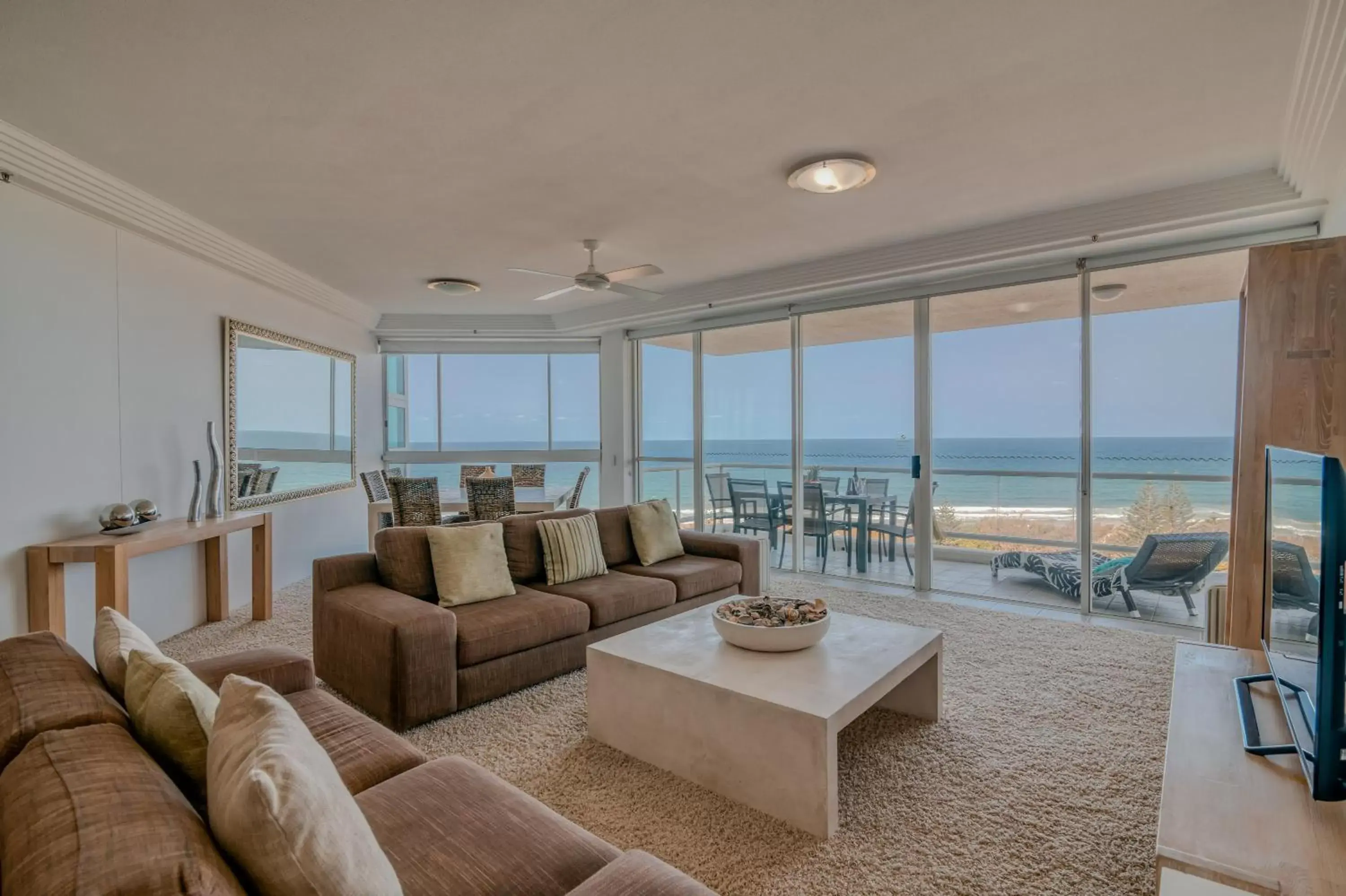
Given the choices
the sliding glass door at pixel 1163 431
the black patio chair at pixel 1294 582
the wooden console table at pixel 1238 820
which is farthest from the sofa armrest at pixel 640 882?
the sliding glass door at pixel 1163 431

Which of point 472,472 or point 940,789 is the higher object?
point 472,472

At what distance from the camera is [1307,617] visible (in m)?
1.49

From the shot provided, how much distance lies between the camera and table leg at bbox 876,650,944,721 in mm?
2715

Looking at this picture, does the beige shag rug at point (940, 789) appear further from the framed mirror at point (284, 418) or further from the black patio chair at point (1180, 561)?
the framed mirror at point (284, 418)

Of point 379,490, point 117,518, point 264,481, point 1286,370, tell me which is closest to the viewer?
point 1286,370

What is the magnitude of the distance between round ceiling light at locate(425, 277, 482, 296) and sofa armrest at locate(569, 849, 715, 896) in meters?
5.14

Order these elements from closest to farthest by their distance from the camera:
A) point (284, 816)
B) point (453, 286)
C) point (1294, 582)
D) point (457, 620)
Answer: point (284, 816), point (1294, 582), point (457, 620), point (453, 286)

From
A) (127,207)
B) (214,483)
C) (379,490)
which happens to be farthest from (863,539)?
(127,207)

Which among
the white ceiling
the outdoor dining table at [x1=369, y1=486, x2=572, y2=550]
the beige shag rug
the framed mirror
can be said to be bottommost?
the beige shag rug

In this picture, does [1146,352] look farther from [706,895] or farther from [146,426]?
[146,426]

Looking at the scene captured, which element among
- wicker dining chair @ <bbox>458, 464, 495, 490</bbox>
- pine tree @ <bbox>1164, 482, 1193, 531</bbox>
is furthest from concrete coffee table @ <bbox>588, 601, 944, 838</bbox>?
→ wicker dining chair @ <bbox>458, 464, 495, 490</bbox>

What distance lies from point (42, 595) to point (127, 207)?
207 cm

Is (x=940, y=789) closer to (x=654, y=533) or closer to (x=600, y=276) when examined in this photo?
(x=654, y=533)

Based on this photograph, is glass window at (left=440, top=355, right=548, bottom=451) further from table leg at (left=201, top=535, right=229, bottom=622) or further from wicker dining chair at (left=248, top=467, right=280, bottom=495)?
table leg at (left=201, top=535, right=229, bottom=622)
